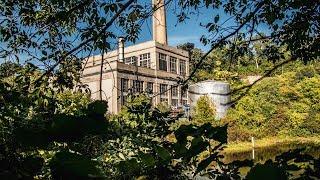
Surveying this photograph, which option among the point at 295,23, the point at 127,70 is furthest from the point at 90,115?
the point at 127,70

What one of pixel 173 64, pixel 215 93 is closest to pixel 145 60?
pixel 173 64

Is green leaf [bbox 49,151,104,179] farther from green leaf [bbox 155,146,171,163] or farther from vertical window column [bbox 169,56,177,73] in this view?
vertical window column [bbox 169,56,177,73]

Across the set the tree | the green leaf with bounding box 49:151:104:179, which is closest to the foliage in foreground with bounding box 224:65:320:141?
the tree

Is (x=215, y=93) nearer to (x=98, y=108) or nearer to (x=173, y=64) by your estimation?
(x=173, y=64)

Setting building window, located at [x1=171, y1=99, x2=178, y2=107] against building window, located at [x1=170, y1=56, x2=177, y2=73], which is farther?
building window, located at [x1=170, y1=56, x2=177, y2=73]

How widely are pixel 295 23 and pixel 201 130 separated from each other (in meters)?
6.61

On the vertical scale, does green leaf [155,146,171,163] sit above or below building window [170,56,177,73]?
below

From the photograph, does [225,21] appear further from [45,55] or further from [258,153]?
[258,153]

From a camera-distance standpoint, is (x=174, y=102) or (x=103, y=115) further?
(x=174, y=102)

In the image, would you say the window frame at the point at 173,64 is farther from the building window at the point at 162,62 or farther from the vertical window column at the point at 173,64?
the building window at the point at 162,62

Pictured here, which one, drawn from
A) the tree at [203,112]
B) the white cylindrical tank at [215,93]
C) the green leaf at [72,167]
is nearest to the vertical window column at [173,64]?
the white cylindrical tank at [215,93]

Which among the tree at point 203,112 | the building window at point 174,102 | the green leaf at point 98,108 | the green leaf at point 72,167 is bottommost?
the green leaf at point 72,167

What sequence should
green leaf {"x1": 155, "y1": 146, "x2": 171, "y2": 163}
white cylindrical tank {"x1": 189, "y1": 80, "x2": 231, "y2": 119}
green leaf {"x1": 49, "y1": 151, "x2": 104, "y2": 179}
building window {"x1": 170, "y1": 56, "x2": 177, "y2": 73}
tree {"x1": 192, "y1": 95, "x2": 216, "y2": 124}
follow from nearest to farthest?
green leaf {"x1": 49, "y1": 151, "x2": 104, "y2": 179}
green leaf {"x1": 155, "y1": 146, "x2": 171, "y2": 163}
tree {"x1": 192, "y1": 95, "x2": 216, "y2": 124}
white cylindrical tank {"x1": 189, "y1": 80, "x2": 231, "y2": 119}
building window {"x1": 170, "y1": 56, "x2": 177, "y2": 73}

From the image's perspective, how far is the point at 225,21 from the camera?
23.7 feet
